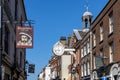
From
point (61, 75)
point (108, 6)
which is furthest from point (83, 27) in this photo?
point (108, 6)

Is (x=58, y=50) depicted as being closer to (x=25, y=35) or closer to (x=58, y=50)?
(x=58, y=50)

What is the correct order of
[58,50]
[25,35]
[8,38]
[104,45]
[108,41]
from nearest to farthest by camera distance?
[25,35] < [8,38] < [108,41] < [104,45] < [58,50]

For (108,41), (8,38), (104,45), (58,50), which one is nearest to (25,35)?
(8,38)

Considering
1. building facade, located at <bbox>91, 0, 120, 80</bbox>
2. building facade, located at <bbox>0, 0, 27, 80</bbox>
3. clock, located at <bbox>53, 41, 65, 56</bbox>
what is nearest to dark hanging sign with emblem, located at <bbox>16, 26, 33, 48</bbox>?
building facade, located at <bbox>0, 0, 27, 80</bbox>

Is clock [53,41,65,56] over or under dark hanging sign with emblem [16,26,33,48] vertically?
over

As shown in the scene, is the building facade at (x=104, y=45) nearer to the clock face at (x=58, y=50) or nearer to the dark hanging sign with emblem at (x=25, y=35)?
the clock face at (x=58, y=50)

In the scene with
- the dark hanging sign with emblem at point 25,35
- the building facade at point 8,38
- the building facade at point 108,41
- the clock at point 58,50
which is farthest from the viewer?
the clock at point 58,50

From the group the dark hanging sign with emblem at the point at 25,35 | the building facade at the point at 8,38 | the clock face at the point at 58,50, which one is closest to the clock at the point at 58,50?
the clock face at the point at 58,50

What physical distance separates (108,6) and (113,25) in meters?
2.58

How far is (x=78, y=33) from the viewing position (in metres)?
65.0

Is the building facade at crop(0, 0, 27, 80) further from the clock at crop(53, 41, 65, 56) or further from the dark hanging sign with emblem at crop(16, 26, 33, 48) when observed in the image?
the clock at crop(53, 41, 65, 56)

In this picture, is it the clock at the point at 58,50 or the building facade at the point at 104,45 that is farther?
the clock at the point at 58,50

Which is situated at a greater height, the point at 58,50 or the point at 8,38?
the point at 58,50

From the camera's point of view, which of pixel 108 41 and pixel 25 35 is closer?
pixel 25 35
